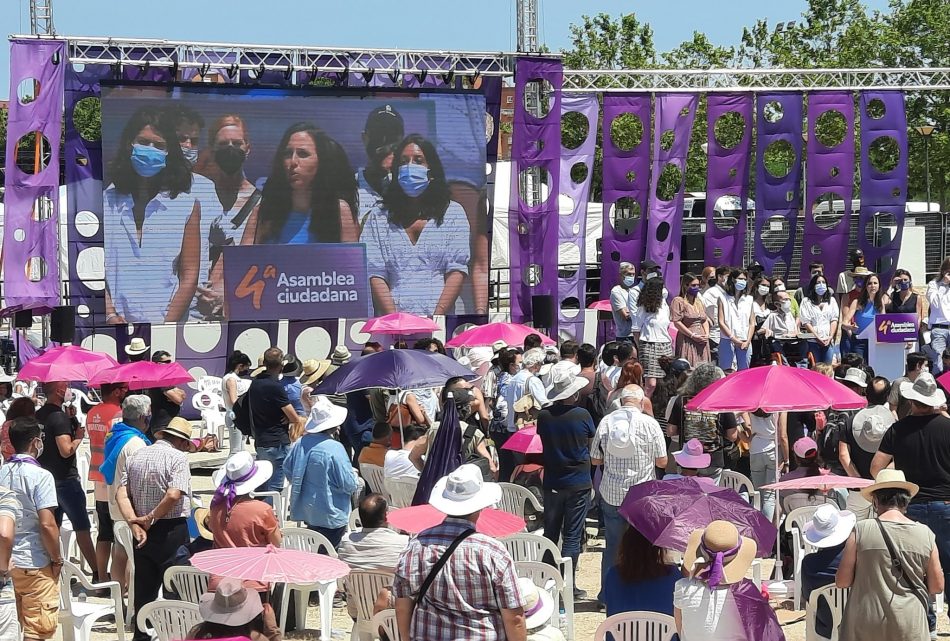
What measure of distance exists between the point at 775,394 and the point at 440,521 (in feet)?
9.47

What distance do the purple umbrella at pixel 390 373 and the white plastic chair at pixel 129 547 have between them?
2123 millimetres

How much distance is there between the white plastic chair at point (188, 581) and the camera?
6.07 m

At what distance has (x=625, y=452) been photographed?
734cm

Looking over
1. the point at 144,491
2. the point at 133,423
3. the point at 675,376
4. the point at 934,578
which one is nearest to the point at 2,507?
the point at 144,491

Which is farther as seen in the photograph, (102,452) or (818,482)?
(102,452)

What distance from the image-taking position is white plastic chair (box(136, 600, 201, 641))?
17.5 feet

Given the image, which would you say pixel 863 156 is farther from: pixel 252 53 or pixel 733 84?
pixel 252 53

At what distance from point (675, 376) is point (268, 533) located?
13.0 feet

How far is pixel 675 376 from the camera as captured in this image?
911cm

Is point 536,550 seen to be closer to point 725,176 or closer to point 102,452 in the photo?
point 102,452

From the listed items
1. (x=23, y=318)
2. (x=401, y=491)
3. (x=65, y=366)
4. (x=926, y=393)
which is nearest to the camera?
(x=926, y=393)

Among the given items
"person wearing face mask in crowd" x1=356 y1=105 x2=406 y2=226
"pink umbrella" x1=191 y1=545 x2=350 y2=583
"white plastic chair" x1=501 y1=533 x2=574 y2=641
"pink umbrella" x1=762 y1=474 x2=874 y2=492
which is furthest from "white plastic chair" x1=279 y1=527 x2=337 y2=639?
"person wearing face mask in crowd" x1=356 y1=105 x2=406 y2=226

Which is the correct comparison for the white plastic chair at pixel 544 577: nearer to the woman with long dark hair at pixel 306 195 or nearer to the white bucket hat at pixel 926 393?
the white bucket hat at pixel 926 393

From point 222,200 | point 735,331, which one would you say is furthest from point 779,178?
point 222,200
